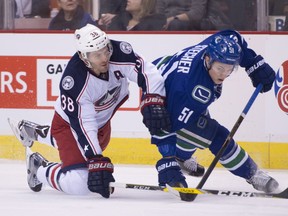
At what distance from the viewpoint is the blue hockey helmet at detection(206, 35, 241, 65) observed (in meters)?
4.60

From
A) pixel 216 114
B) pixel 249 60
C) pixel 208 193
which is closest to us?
pixel 208 193

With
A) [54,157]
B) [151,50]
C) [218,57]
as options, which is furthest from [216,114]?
[218,57]

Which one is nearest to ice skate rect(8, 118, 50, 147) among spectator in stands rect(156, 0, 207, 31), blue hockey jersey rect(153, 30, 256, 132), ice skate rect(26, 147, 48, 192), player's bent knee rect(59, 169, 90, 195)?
ice skate rect(26, 147, 48, 192)

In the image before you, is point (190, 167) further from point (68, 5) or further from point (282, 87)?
point (68, 5)

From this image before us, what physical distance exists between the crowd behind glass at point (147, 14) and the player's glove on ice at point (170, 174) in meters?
1.69

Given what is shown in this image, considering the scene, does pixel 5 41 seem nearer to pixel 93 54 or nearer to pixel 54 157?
pixel 54 157

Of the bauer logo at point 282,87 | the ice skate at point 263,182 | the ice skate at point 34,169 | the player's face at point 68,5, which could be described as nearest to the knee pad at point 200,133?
the ice skate at point 263,182

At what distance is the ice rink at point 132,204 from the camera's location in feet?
14.3

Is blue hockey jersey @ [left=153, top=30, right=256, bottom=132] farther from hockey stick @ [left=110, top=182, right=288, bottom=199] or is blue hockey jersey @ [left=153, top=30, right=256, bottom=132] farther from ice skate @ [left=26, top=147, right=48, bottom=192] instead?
ice skate @ [left=26, top=147, right=48, bottom=192]

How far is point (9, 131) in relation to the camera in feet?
20.9

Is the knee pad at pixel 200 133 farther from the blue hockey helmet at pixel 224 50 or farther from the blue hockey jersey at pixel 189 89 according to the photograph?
the blue hockey helmet at pixel 224 50

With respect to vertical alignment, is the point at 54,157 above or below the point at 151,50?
below

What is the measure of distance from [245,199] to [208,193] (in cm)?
28

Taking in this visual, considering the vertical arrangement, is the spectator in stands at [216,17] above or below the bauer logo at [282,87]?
above
